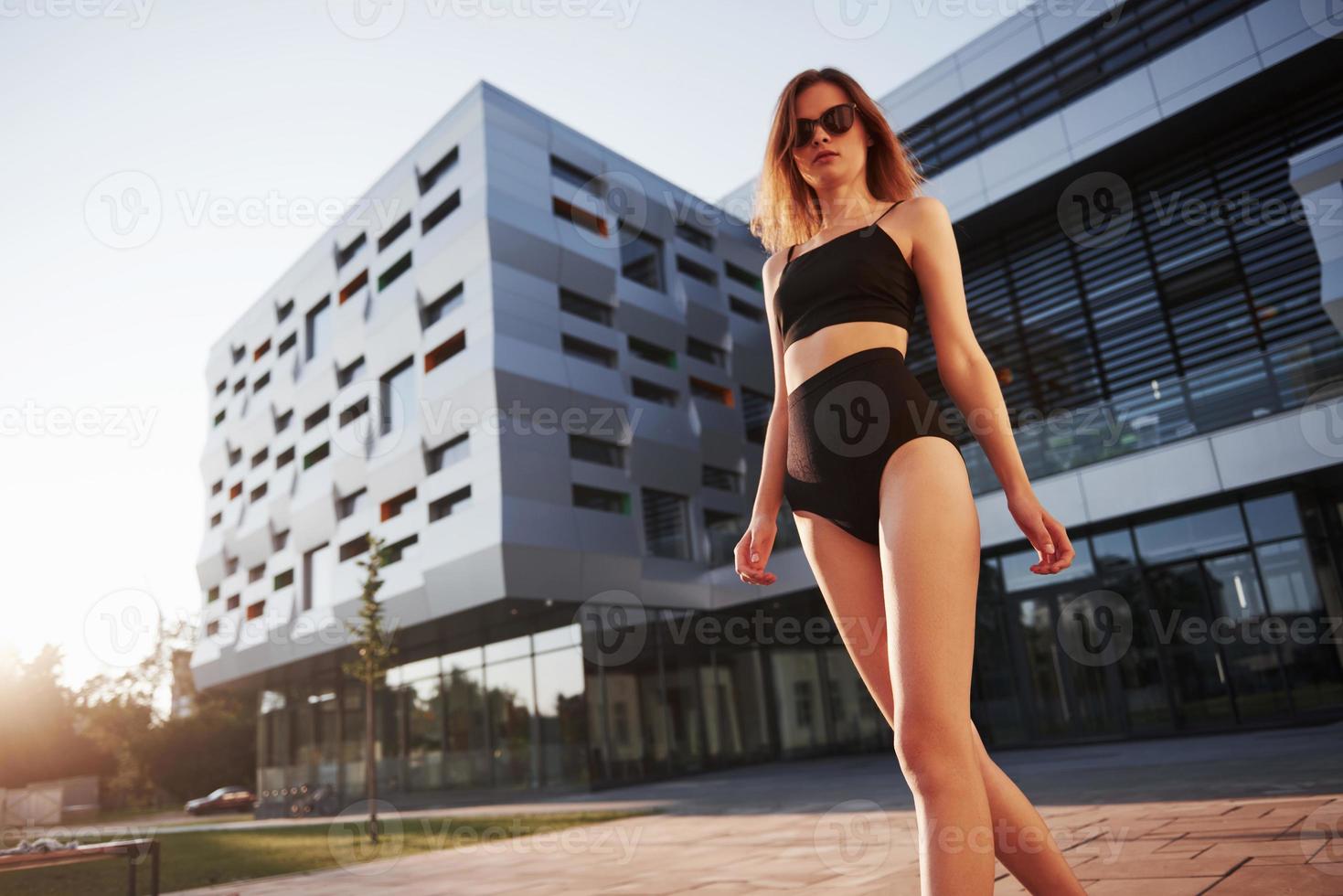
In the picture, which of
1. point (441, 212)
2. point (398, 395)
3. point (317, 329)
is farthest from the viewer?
point (317, 329)

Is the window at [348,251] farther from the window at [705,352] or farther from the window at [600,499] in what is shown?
the window at [600,499]

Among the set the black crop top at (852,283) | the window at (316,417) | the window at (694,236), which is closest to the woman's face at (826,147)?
the black crop top at (852,283)

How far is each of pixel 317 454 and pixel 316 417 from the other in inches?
44.1

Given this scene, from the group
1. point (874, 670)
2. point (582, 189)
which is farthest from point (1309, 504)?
point (582, 189)

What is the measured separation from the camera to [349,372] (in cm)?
2509

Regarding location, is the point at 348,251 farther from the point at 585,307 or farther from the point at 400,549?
the point at 400,549

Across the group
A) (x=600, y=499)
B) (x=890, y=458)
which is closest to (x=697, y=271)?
(x=600, y=499)

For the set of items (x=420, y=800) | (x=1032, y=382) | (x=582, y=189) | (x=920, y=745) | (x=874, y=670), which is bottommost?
(x=420, y=800)

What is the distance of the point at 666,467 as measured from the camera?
21969mm

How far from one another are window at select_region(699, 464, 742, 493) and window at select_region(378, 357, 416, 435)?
760cm

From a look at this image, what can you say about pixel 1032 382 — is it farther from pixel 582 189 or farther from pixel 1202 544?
pixel 582 189

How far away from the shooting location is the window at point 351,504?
23.6 m

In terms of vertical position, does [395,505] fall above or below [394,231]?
below

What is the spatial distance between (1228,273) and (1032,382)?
3636mm
